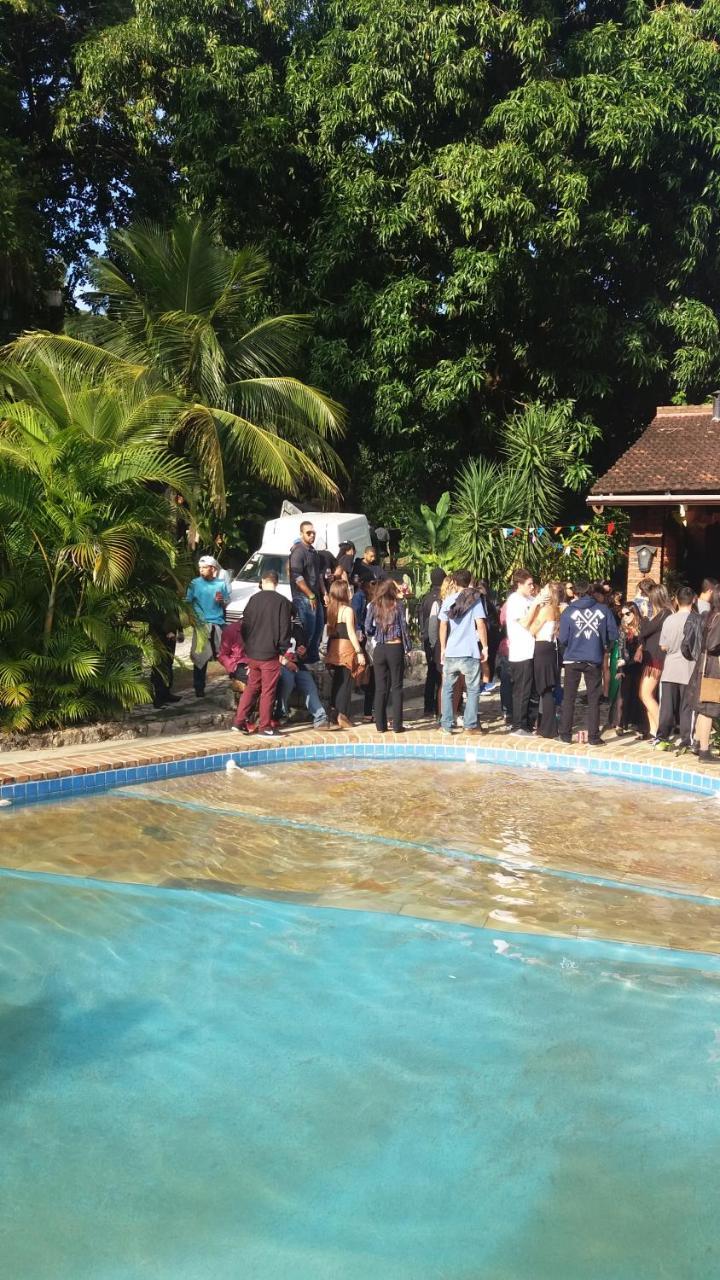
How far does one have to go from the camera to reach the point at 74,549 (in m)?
11.1

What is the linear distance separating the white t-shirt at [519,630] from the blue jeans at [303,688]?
2213 millimetres

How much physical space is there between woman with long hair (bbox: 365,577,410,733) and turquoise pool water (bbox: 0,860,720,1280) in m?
5.20

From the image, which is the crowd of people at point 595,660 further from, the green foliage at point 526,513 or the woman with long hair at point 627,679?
the green foliage at point 526,513

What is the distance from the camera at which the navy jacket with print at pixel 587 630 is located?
11891 mm

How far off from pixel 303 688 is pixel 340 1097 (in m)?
7.82

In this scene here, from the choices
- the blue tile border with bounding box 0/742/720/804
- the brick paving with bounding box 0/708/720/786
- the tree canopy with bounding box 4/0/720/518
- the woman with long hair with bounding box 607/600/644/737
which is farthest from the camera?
the tree canopy with bounding box 4/0/720/518

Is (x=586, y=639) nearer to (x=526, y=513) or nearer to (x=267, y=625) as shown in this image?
(x=267, y=625)

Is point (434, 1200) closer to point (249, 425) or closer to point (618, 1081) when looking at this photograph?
point (618, 1081)

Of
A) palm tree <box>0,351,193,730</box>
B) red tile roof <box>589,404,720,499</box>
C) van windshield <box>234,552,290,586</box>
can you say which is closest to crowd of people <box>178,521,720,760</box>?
palm tree <box>0,351,193,730</box>

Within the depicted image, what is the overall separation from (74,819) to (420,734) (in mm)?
4521

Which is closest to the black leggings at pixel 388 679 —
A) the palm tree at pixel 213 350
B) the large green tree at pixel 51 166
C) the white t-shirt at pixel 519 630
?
Result: the white t-shirt at pixel 519 630

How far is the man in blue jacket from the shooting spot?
1189 cm

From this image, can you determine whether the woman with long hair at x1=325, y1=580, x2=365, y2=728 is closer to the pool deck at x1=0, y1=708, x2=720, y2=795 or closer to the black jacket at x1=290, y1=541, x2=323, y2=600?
the pool deck at x1=0, y1=708, x2=720, y2=795

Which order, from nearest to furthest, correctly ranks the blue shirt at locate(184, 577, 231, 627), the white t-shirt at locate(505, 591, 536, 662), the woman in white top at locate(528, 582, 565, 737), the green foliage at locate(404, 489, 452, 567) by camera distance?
1. the woman in white top at locate(528, 582, 565, 737)
2. the white t-shirt at locate(505, 591, 536, 662)
3. the blue shirt at locate(184, 577, 231, 627)
4. the green foliage at locate(404, 489, 452, 567)
